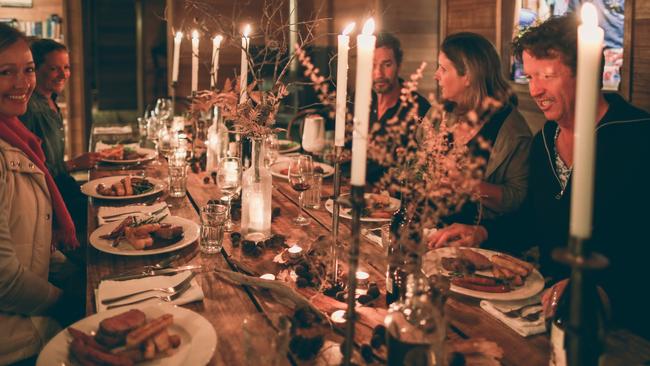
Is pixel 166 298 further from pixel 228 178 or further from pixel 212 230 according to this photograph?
pixel 228 178

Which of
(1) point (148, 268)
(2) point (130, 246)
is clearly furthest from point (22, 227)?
(1) point (148, 268)

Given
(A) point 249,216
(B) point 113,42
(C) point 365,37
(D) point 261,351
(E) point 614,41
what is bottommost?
(D) point 261,351

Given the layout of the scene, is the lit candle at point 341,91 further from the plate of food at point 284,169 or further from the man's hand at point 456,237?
the plate of food at point 284,169

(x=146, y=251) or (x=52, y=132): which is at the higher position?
(x=52, y=132)

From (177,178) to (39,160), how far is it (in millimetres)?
518

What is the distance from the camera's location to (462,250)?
5.03 ft

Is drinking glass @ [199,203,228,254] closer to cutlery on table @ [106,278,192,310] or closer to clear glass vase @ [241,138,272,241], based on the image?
clear glass vase @ [241,138,272,241]

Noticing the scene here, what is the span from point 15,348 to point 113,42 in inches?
356

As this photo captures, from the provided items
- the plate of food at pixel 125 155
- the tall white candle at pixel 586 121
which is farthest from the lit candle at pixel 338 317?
the plate of food at pixel 125 155

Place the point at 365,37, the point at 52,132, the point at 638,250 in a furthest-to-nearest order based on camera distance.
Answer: the point at 52,132 → the point at 638,250 → the point at 365,37

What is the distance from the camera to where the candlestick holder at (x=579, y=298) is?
659 millimetres

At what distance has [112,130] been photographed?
12.7ft

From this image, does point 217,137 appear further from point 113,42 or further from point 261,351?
point 113,42

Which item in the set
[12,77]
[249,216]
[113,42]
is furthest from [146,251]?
Result: [113,42]
